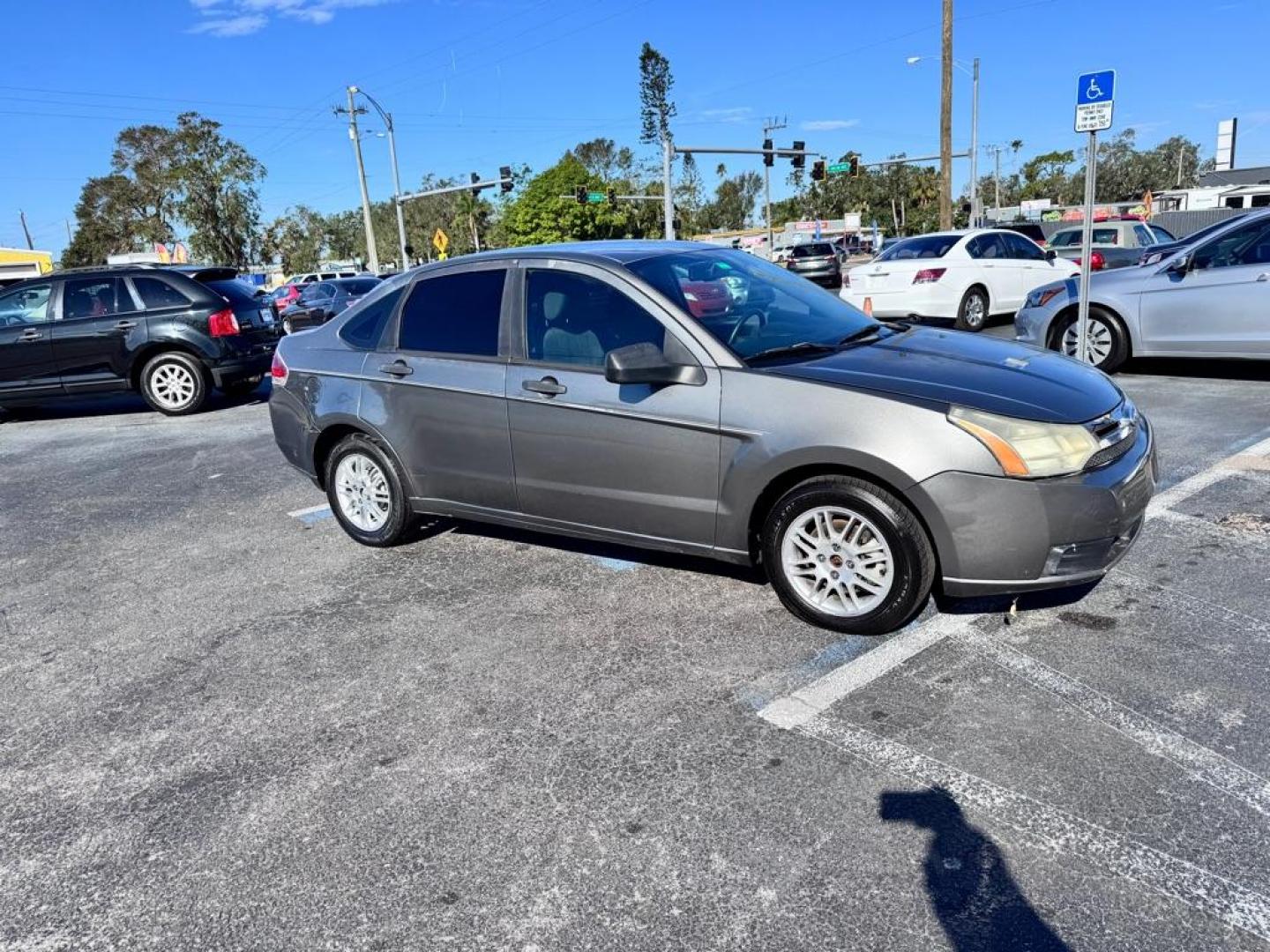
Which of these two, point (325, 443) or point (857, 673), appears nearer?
point (857, 673)

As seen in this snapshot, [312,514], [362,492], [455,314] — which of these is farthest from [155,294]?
[455,314]

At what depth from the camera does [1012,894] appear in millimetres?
2334

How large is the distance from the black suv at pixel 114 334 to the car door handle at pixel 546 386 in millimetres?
7516

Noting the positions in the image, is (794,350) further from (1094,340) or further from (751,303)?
(1094,340)

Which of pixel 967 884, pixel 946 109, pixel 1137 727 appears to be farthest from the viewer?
pixel 946 109

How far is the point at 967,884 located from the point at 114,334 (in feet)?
35.6

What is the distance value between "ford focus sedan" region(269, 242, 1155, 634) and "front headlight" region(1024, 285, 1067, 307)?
5510 mm

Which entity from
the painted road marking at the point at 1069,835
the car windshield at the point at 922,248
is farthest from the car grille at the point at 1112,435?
the car windshield at the point at 922,248

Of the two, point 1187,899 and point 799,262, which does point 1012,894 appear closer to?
point 1187,899

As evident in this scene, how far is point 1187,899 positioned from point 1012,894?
421 millimetres

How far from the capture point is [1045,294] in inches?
376

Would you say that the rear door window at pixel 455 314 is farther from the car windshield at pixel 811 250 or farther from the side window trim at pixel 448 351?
the car windshield at pixel 811 250

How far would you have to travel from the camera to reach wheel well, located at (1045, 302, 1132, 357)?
894 centimetres

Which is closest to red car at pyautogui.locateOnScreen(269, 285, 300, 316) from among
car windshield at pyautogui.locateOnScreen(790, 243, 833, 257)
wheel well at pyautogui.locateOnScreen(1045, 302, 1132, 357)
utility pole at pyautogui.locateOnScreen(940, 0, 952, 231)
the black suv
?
car windshield at pyautogui.locateOnScreen(790, 243, 833, 257)
